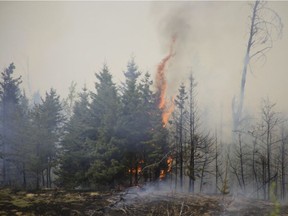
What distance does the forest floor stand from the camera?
1020 cm

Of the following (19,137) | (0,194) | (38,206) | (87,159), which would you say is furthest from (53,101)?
(38,206)

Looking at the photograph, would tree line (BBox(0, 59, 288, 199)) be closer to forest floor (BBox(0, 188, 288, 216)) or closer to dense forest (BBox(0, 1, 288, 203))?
dense forest (BBox(0, 1, 288, 203))

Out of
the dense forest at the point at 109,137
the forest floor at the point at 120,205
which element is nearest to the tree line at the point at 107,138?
the dense forest at the point at 109,137

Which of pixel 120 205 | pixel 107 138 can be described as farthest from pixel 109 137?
pixel 120 205

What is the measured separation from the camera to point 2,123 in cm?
2967

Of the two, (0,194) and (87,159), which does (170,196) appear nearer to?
(0,194)

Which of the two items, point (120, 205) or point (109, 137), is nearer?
point (120, 205)

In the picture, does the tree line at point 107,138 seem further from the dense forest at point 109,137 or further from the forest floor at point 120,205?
the forest floor at point 120,205

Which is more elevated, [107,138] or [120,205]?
[107,138]

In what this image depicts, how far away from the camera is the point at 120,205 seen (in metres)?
11.1

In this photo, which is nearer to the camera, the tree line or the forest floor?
the forest floor

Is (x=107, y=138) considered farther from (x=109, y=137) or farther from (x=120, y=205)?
(x=120, y=205)

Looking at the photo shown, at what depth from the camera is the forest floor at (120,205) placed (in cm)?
1020

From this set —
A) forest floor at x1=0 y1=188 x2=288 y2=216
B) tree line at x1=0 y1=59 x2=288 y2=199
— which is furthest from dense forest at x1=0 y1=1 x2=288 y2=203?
forest floor at x1=0 y1=188 x2=288 y2=216
